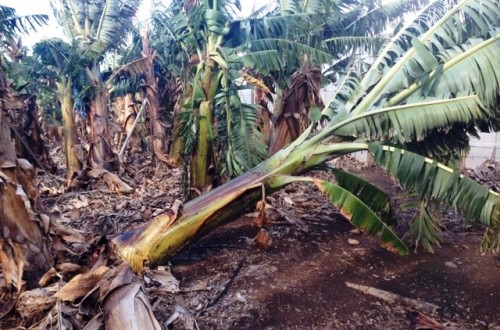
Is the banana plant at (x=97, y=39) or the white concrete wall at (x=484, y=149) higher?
the banana plant at (x=97, y=39)

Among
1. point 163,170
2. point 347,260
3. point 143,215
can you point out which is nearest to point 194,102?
point 143,215

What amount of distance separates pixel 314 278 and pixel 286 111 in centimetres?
356

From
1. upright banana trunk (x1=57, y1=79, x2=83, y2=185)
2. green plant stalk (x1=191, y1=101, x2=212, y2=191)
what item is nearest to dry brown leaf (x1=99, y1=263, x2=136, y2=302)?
green plant stalk (x1=191, y1=101, x2=212, y2=191)

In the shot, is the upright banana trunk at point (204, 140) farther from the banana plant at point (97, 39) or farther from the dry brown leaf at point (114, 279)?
the banana plant at point (97, 39)

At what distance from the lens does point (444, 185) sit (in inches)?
126

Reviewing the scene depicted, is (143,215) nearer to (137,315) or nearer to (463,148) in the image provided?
(137,315)

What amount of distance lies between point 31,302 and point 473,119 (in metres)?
4.08

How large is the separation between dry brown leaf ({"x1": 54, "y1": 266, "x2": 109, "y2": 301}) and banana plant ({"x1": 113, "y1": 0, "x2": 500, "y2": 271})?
396 millimetres

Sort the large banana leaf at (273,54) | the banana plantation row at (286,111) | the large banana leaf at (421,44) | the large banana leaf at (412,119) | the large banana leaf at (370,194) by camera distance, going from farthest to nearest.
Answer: the large banana leaf at (273,54)
the large banana leaf at (421,44)
the large banana leaf at (370,194)
the large banana leaf at (412,119)
the banana plantation row at (286,111)

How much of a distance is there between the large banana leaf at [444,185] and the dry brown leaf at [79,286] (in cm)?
260

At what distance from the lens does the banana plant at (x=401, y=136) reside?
318cm

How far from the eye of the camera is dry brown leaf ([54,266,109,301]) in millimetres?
2533

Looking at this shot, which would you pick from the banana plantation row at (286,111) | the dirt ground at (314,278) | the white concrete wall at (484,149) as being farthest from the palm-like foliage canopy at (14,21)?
the white concrete wall at (484,149)

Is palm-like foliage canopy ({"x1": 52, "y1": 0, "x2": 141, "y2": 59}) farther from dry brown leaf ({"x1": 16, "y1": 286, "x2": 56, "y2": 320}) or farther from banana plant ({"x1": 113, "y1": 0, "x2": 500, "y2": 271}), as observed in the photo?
dry brown leaf ({"x1": 16, "y1": 286, "x2": 56, "y2": 320})
